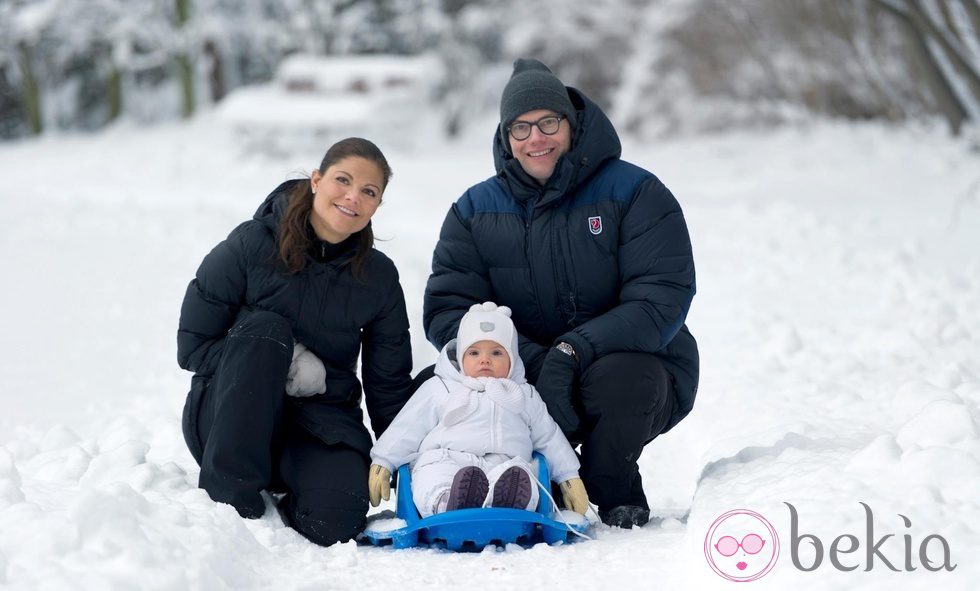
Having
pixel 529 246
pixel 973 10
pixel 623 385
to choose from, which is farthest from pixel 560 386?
pixel 973 10

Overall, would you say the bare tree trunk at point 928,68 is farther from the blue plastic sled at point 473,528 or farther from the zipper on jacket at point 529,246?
the blue plastic sled at point 473,528

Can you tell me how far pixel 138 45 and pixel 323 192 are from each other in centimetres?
2562

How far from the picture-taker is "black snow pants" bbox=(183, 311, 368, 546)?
3.56 m

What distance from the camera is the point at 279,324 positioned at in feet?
12.1

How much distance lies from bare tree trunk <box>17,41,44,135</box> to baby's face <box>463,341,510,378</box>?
25680 mm

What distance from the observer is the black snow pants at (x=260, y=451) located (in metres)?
3.56

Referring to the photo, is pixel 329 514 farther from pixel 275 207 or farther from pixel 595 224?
pixel 595 224

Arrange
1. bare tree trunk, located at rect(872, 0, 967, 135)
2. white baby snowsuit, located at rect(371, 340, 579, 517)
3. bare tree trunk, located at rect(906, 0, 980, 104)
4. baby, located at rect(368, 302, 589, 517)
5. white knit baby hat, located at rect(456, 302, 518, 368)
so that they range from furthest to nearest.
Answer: bare tree trunk, located at rect(872, 0, 967, 135) < bare tree trunk, located at rect(906, 0, 980, 104) < white knit baby hat, located at rect(456, 302, 518, 368) < white baby snowsuit, located at rect(371, 340, 579, 517) < baby, located at rect(368, 302, 589, 517)

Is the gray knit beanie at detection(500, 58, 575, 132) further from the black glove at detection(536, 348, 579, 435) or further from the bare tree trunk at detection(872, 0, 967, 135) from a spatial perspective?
the bare tree trunk at detection(872, 0, 967, 135)

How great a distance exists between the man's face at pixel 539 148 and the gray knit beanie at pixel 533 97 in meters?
0.02

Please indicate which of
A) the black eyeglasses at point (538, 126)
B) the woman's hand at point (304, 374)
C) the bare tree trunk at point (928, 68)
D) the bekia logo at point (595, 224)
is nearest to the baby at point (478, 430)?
the woman's hand at point (304, 374)

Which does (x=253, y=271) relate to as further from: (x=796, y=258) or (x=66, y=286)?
(x=796, y=258)

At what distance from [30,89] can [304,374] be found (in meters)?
25.5

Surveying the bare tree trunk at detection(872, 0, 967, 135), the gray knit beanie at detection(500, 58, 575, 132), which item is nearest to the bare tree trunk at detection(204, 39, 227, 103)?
the bare tree trunk at detection(872, 0, 967, 135)
